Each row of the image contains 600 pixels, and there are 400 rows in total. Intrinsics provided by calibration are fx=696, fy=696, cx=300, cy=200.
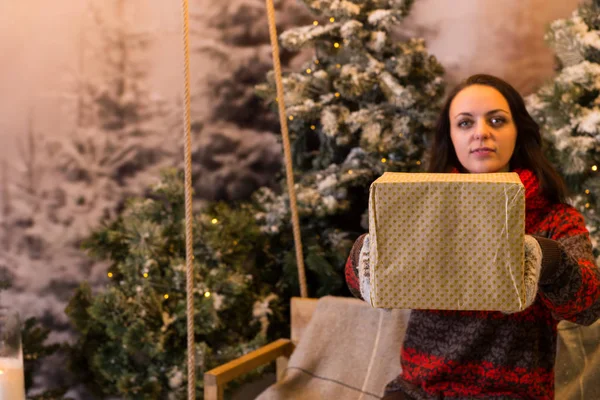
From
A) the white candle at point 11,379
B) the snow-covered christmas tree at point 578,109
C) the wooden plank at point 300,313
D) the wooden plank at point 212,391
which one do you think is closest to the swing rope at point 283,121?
the wooden plank at point 300,313

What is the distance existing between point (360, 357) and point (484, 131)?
2.49ft

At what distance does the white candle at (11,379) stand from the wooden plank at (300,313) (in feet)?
2.69

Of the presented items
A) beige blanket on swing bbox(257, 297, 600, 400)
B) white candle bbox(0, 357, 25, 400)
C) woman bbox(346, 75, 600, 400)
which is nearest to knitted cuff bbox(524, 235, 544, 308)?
woman bbox(346, 75, 600, 400)

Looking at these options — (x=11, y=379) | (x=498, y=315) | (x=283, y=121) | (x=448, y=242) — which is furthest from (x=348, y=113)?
(x=11, y=379)

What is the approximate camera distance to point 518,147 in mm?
1562

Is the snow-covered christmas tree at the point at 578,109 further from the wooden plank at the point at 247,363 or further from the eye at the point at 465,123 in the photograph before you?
the wooden plank at the point at 247,363

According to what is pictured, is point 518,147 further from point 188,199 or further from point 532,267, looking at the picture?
point 188,199

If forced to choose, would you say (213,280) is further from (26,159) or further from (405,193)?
(405,193)

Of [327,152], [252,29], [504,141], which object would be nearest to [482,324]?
[504,141]

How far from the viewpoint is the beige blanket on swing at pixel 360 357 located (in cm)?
177

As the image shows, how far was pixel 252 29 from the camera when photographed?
2.51m

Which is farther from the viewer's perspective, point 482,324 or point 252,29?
point 252,29

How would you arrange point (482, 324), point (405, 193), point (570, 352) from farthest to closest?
1. point (570, 352)
2. point (482, 324)
3. point (405, 193)

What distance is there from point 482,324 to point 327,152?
973mm
